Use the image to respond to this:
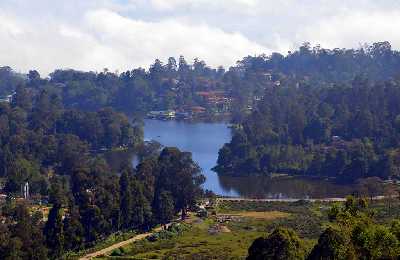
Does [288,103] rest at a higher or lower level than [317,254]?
higher

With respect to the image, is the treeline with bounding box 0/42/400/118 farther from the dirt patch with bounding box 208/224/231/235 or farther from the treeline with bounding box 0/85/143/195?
the dirt patch with bounding box 208/224/231/235

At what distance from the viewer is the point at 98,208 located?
4809cm

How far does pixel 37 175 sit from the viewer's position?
6366cm

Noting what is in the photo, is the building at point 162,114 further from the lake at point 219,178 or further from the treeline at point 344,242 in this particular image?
the treeline at point 344,242

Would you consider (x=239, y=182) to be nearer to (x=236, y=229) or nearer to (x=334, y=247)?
(x=236, y=229)

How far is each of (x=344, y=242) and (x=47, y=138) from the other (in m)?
56.0

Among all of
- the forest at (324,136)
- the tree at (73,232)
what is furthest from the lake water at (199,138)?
the tree at (73,232)

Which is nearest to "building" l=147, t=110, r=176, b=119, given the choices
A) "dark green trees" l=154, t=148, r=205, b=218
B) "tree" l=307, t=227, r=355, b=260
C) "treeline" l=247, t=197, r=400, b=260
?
"dark green trees" l=154, t=148, r=205, b=218

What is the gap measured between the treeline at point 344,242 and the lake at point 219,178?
115ft

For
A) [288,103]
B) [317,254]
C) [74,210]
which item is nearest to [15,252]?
[74,210]

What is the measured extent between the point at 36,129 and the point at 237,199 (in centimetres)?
3798

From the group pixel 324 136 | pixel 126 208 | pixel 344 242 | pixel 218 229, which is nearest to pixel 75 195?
pixel 126 208

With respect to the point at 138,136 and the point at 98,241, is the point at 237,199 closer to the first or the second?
the point at 98,241

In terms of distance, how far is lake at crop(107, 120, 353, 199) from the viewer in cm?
7062
